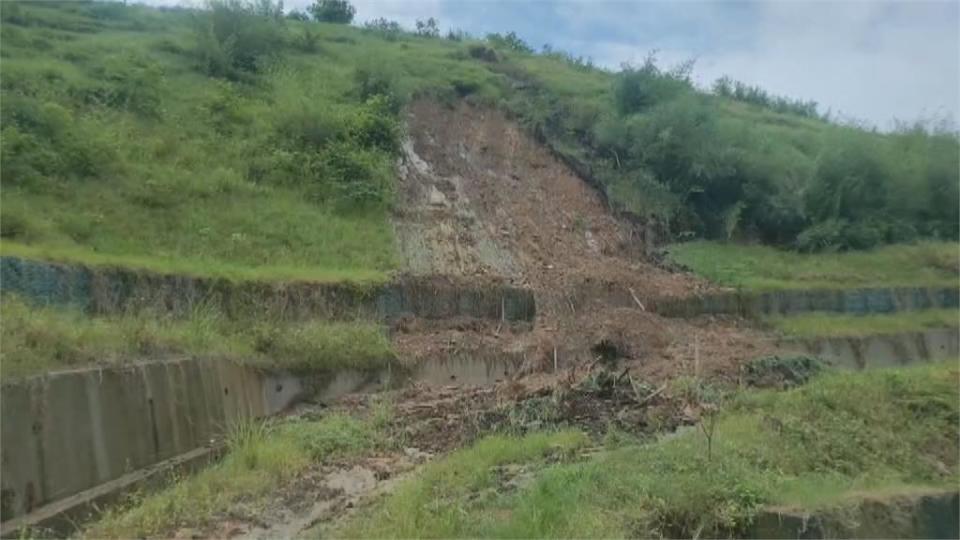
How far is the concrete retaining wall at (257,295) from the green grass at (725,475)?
615cm

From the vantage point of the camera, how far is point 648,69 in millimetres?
32875

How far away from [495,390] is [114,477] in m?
7.16

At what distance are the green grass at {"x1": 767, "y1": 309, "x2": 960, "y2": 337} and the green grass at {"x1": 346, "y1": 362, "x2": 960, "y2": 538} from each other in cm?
939

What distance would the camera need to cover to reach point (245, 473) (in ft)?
39.1

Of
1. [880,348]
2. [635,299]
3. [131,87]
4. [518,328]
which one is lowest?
[880,348]

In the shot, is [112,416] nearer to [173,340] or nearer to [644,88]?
[173,340]

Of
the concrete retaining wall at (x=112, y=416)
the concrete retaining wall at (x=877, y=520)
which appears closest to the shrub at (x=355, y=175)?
the concrete retaining wall at (x=112, y=416)

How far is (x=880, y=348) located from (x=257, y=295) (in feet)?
50.9

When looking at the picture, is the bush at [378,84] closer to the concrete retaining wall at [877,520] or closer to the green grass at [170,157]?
the green grass at [170,157]

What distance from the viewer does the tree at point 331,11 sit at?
43.2m

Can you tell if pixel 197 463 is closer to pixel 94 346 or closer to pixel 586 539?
pixel 94 346

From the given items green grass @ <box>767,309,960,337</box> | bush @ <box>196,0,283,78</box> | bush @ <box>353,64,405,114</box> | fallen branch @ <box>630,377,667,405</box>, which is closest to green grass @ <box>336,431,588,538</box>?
fallen branch @ <box>630,377,667,405</box>

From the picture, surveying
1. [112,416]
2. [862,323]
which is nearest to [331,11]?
[862,323]

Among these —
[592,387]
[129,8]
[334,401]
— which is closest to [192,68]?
[129,8]
